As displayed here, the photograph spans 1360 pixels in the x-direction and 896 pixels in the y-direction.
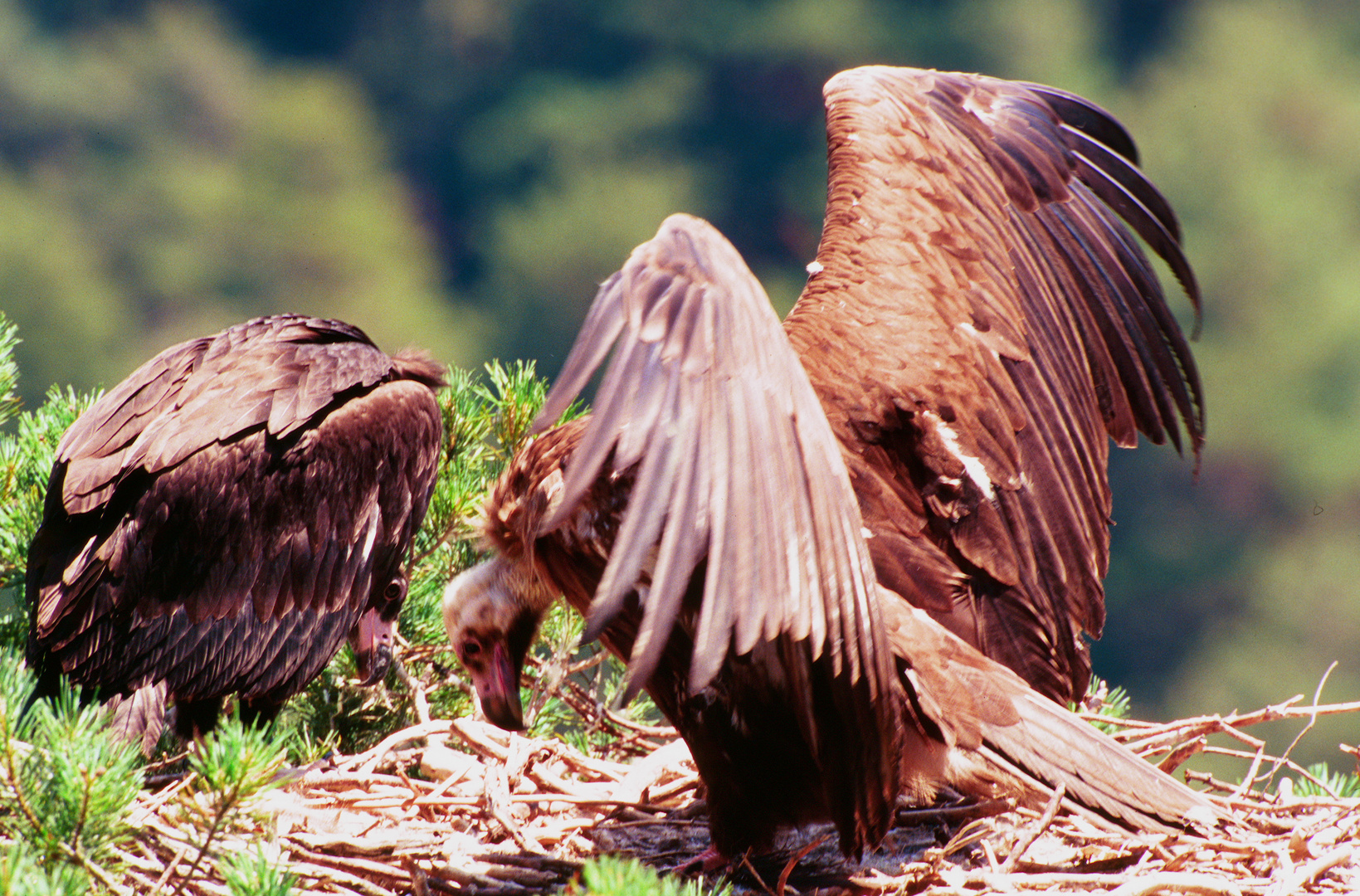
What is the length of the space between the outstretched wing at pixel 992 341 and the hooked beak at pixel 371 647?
1.06 m

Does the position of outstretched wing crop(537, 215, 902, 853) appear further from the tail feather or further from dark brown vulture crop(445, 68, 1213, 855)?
the tail feather

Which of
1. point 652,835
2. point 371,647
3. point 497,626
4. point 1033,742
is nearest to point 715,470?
point 1033,742

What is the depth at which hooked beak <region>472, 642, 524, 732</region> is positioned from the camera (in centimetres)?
284

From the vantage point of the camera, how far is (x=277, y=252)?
21.3m

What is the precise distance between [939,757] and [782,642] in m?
0.33

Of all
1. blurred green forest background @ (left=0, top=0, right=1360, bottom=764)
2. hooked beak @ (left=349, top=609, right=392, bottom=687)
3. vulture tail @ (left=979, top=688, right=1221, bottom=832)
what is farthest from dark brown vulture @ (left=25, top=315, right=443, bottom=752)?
blurred green forest background @ (left=0, top=0, right=1360, bottom=764)

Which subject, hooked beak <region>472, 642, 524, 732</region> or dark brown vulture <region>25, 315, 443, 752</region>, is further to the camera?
hooked beak <region>472, 642, 524, 732</region>

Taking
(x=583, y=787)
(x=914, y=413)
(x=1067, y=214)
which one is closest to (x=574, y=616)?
(x=583, y=787)

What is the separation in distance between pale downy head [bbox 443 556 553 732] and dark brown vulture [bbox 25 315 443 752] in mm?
220

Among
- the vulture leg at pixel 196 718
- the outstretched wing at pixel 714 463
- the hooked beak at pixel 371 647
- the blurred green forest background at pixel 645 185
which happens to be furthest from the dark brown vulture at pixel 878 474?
the blurred green forest background at pixel 645 185

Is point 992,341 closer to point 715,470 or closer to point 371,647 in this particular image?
point 715,470

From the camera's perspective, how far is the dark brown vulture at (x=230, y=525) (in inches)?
103

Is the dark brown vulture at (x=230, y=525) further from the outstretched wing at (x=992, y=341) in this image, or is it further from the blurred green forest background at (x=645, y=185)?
the blurred green forest background at (x=645, y=185)

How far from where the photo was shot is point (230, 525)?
9.05ft
